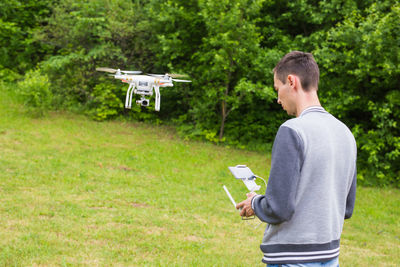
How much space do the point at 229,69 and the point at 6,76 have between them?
10417mm

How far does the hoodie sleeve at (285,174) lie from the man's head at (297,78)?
255 millimetres

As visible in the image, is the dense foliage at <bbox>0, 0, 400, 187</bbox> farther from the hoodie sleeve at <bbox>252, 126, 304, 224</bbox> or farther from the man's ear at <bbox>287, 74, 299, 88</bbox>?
A: the hoodie sleeve at <bbox>252, 126, 304, 224</bbox>

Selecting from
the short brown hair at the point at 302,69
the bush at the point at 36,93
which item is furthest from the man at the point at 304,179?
the bush at the point at 36,93

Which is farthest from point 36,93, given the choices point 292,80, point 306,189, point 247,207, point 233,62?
point 306,189

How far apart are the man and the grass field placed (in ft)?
11.0

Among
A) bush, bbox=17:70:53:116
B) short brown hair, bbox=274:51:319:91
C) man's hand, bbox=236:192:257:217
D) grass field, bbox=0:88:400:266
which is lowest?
grass field, bbox=0:88:400:266

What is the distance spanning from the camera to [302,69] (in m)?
2.07

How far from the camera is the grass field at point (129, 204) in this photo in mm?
5457

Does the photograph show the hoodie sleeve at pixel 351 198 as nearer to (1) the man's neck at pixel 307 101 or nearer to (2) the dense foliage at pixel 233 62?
(1) the man's neck at pixel 307 101

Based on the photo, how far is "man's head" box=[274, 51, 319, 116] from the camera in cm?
208

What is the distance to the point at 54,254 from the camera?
514cm

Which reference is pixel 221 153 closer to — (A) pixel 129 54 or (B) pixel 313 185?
(A) pixel 129 54

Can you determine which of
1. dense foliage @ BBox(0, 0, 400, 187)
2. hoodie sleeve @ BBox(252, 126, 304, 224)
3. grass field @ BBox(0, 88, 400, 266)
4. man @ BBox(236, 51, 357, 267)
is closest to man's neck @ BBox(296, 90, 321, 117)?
man @ BBox(236, 51, 357, 267)

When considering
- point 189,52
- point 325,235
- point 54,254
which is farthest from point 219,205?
point 189,52
